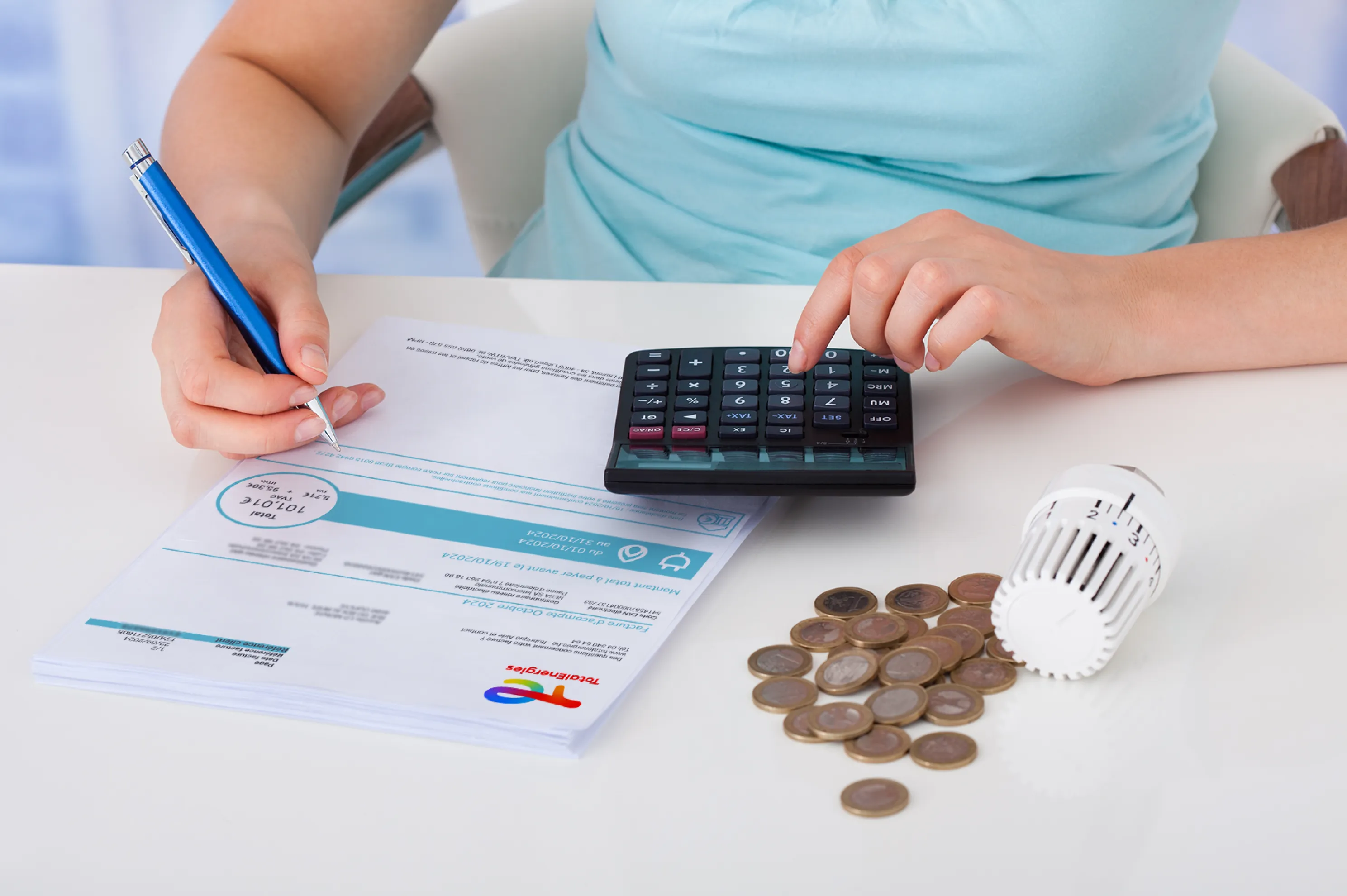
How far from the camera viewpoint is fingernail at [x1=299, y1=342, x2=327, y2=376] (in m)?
0.53

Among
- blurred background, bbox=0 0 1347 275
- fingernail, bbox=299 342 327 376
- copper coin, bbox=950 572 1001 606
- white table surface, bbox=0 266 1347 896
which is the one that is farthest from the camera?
blurred background, bbox=0 0 1347 275

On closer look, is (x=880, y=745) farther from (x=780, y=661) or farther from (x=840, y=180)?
(x=840, y=180)

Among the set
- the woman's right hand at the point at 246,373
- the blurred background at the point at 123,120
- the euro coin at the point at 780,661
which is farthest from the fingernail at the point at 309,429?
the blurred background at the point at 123,120

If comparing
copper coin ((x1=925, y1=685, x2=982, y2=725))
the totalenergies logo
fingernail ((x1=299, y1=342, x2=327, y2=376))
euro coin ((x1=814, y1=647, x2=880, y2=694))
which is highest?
fingernail ((x1=299, y1=342, x2=327, y2=376))

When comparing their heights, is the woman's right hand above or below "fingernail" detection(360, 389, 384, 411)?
above

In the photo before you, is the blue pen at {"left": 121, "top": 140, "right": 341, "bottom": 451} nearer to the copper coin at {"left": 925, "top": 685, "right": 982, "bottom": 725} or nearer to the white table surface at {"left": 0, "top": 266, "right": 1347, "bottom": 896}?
the white table surface at {"left": 0, "top": 266, "right": 1347, "bottom": 896}

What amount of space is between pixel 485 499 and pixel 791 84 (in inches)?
14.7

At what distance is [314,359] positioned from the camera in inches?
21.0

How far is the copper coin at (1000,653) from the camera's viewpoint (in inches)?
15.7

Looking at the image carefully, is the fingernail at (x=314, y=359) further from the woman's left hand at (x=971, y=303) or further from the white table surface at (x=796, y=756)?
the woman's left hand at (x=971, y=303)

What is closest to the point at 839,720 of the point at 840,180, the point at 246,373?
the point at 246,373

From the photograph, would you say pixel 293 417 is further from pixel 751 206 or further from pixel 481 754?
pixel 751 206

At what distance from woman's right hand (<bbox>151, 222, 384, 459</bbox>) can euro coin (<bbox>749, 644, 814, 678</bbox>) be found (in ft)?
0.81

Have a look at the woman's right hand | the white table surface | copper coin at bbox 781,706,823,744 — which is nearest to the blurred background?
the woman's right hand
